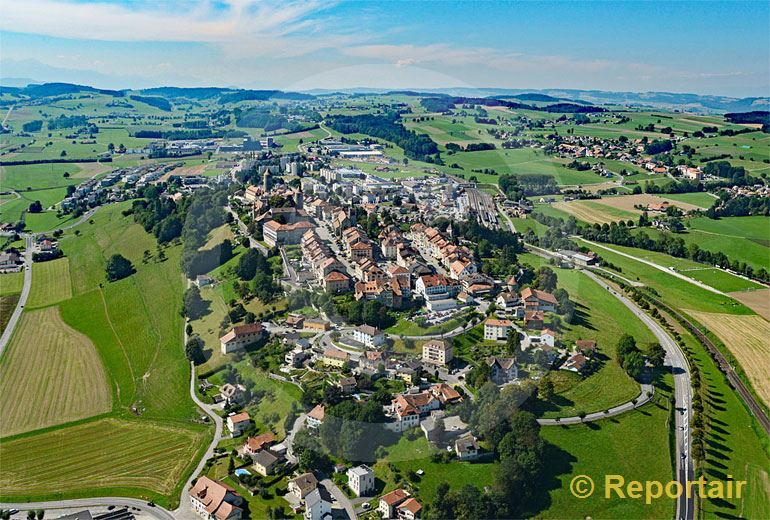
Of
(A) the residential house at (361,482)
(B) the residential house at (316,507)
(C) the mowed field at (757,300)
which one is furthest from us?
(C) the mowed field at (757,300)

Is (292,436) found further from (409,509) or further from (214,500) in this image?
(409,509)

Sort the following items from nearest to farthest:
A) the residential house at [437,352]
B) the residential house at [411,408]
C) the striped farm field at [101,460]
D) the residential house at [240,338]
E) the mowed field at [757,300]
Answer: the striped farm field at [101,460]
the residential house at [411,408]
the residential house at [437,352]
the residential house at [240,338]
the mowed field at [757,300]

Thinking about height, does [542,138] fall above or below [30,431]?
above

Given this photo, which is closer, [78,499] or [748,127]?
[78,499]

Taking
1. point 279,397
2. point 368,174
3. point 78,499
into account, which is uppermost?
point 368,174

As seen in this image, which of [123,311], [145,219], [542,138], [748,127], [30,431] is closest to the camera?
[30,431]

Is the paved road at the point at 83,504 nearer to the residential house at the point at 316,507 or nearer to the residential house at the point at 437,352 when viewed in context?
the residential house at the point at 316,507

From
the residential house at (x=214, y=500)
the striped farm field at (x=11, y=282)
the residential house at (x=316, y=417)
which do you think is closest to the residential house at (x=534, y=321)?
the residential house at (x=316, y=417)

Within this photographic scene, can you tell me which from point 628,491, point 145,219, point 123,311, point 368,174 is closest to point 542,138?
point 368,174

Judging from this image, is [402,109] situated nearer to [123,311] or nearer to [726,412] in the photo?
[123,311]
